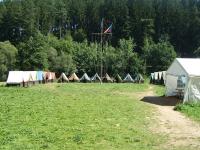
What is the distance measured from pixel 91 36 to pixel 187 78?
92297mm

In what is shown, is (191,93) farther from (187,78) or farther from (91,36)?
(91,36)

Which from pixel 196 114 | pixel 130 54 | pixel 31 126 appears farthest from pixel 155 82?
pixel 31 126

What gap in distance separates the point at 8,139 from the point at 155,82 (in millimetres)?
50807

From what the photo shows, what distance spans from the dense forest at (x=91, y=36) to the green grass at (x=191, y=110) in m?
60.3

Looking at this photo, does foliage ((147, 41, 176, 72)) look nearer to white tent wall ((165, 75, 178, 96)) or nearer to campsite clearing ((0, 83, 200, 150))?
white tent wall ((165, 75, 178, 96))

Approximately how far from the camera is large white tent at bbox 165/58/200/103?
2977 centimetres

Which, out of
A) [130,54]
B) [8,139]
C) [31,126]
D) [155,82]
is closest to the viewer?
[8,139]

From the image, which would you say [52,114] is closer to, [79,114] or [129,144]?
[79,114]

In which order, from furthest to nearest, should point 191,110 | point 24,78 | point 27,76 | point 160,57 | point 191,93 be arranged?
1. point 160,57
2. point 27,76
3. point 24,78
4. point 191,93
5. point 191,110

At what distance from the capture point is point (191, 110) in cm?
2575

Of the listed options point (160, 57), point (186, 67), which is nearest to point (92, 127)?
point (186, 67)

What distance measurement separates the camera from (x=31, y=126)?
1816cm

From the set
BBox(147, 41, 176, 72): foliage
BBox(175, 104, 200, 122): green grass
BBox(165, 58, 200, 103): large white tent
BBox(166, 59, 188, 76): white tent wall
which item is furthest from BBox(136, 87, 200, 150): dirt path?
BBox(147, 41, 176, 72): foliage

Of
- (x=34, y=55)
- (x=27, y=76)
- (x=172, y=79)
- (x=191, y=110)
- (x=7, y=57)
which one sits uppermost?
(x=34, y=55)
